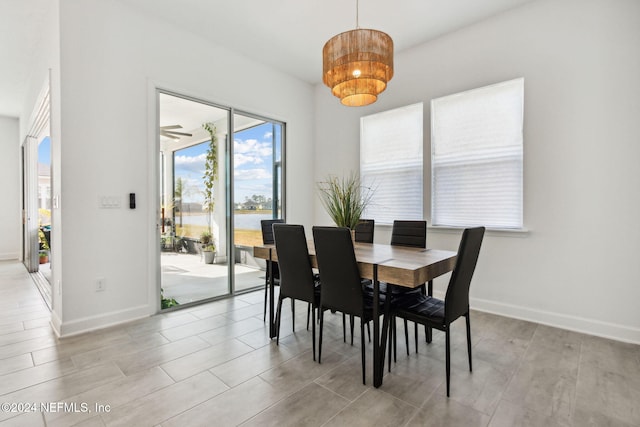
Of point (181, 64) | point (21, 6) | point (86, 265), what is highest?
point (21, 6)

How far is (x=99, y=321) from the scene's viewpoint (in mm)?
2865

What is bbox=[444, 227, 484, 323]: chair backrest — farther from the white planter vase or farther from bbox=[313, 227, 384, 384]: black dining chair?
the white planter vase

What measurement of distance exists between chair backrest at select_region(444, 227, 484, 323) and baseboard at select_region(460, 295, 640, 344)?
1529 mm

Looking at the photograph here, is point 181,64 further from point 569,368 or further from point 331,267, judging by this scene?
point 569,368

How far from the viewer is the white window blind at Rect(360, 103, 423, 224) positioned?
12.7 feet

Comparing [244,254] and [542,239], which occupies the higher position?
[542,239]

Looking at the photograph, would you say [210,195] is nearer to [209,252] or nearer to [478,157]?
[209,252]

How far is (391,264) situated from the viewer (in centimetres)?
191

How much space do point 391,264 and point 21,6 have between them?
4.23 m

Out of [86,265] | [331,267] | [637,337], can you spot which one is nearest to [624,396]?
[637,337]

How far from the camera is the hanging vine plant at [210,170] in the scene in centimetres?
382

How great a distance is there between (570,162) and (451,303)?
6.76 ft

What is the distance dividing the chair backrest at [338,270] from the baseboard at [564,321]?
6.79 feet

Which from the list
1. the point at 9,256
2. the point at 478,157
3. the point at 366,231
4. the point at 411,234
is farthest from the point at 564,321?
the point at 9,256
